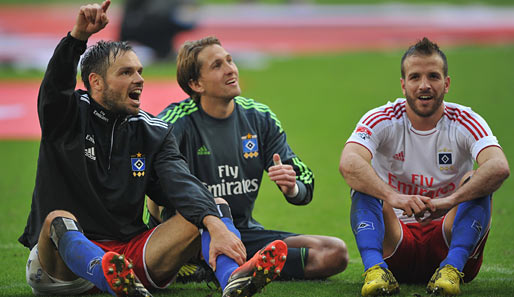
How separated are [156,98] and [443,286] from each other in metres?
11.4

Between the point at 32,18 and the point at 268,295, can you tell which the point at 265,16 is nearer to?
the point at 32,18

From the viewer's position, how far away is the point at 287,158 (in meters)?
5.90

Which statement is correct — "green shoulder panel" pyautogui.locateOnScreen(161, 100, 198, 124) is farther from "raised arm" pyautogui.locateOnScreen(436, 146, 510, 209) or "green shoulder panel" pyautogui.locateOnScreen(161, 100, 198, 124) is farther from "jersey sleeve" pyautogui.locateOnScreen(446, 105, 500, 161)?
"raised arm" pyautogui.locateOnScreen(436, 146, 510, 209)

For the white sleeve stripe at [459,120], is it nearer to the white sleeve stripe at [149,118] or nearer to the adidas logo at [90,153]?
the white sleeve stripe at [149,118]

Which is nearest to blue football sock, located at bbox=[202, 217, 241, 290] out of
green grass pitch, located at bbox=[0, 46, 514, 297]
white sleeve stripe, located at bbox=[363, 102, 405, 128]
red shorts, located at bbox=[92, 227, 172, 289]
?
red shorts, located at bbox=[92, 227, 172, 289]

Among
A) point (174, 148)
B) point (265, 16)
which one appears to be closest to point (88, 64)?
point (174, 148)

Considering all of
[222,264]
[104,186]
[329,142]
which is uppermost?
[329,142]

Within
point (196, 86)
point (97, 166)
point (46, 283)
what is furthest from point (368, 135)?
point (46, 283)

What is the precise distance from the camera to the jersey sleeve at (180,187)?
482 cm

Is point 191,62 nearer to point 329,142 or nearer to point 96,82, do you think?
point 96,82

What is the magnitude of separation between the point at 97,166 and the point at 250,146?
131cm

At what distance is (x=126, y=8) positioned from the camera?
830 inches

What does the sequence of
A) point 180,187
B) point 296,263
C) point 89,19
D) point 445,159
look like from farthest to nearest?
point 296,263 → point 445,159 → point 180,187 → point 89,19

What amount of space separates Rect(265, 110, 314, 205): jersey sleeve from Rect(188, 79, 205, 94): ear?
534 mm
